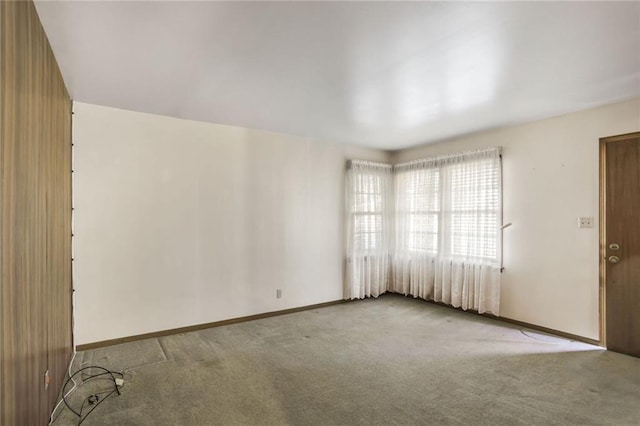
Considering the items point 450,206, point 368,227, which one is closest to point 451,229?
point 450,206

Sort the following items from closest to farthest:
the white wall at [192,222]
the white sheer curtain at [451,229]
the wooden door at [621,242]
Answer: the wooden door at [621,242]
the white wall at [192,222]
the white sheer curtain at [451,229]

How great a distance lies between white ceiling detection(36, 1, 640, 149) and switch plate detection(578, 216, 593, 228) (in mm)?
1154

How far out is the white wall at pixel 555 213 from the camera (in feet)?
11.1

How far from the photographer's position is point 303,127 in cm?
417

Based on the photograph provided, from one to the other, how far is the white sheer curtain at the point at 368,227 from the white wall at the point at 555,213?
5.64ft

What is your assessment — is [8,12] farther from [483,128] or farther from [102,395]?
[483,128]

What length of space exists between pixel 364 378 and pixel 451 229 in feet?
8.90

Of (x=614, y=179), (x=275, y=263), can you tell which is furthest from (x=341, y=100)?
(x=614, y=179)

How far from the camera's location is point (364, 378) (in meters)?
2.67

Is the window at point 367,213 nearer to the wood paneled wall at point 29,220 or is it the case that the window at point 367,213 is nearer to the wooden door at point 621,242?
the wooden door at point 621,242

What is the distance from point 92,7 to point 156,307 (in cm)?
287

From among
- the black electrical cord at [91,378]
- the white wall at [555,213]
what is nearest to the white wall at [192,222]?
the black electrical cord at [91,378]

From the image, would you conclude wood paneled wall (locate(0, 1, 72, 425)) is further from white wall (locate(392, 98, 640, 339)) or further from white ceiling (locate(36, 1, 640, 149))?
white wall (locate(392, 98, 640, 339))

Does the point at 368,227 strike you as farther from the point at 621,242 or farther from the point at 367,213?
the point at 621,242
